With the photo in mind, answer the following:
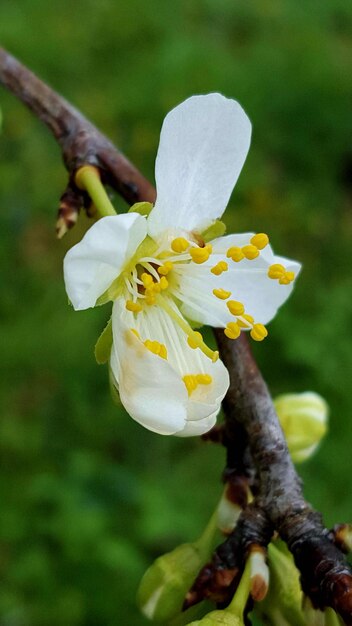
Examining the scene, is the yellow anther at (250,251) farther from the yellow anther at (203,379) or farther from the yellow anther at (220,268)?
the yellow anther at (203,379)

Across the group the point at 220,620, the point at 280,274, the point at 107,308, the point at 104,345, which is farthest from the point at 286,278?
the point at 107,308

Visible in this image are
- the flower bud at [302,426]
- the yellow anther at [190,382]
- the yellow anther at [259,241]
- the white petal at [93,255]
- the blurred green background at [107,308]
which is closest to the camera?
the white petal at [93,255]

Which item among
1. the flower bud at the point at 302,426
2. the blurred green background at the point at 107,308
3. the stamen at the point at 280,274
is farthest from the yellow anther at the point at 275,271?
the blurred green background at the point at 107,308

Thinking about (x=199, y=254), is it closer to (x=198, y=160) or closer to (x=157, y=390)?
(x=198, y=160)

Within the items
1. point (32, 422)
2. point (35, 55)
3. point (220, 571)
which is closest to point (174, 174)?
point (220, 571)

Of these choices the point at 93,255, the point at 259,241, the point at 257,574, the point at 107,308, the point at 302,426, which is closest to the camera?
the point at 93,255

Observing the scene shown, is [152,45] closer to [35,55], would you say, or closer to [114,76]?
[114,76]
